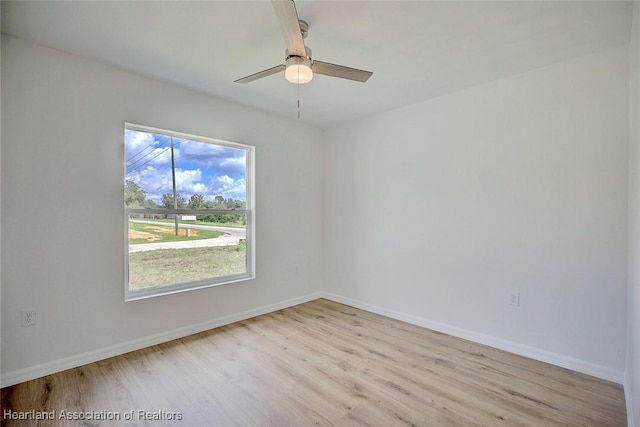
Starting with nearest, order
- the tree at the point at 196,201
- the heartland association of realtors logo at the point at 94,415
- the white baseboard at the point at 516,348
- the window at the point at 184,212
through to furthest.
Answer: the heartland association of realtors logo at the point at 94,415, the white baseboard at the point at 516,348, the window at the point at 184,212, the tree at the point at 196,201

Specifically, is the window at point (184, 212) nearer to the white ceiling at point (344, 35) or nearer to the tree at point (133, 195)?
the tree at point (133, 195)

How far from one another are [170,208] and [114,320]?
110cm

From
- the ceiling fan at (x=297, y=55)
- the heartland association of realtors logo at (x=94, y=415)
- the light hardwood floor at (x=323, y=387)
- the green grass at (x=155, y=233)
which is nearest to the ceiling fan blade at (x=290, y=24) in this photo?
the ceiling fan at (x=297, y=55)

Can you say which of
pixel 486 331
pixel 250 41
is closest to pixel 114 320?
pixel 250 41

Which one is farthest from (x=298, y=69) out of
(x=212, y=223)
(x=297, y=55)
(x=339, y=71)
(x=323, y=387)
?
(x=323, y=387)

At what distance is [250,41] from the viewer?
2.20 m

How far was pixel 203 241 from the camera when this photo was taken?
3.29 meters

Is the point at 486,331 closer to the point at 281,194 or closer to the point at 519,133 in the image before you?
the point at 519,133

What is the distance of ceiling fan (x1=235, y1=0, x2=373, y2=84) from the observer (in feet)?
5.07

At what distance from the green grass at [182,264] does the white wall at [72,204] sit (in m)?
0.17

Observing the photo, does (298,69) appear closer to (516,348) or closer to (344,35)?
(344,35)

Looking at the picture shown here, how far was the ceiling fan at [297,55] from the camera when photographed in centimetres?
154

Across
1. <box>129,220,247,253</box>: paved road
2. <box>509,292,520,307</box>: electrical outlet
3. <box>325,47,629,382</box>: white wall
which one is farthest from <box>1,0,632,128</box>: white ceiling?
<box>509,292,520,307</box>: electrical outlet

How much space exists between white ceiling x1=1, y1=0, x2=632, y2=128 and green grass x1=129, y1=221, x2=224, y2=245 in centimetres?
140
